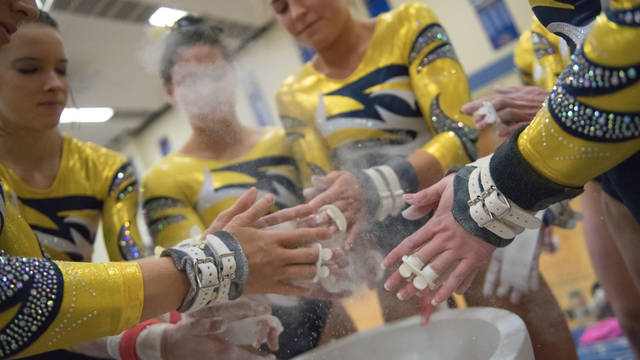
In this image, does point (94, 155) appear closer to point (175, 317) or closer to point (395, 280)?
point (175, 317)

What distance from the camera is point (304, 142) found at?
910mm

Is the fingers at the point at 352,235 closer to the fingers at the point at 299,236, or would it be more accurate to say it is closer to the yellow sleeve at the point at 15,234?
the fingers at the point at 299,236

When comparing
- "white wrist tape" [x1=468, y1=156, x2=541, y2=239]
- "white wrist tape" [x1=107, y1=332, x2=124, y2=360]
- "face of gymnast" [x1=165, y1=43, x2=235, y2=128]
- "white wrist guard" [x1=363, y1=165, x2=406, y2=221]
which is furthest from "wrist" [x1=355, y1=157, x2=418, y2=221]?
"white wrist tape" [x1=107, y1=332, x2=124, y2=360]

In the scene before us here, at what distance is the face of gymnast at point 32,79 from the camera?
666mm

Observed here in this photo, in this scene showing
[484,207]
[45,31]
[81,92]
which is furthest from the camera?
[81,92]

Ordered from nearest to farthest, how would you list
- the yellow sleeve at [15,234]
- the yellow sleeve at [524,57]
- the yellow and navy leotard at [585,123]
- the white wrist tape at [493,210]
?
the yellow and navy leotard at [585,123] → the white wrist tape at [493,210] → the yellow sleeve at [15,234] → the yellow sleeve at [524,57]

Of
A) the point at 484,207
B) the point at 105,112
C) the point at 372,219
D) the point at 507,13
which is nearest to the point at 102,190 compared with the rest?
the point at 105,112

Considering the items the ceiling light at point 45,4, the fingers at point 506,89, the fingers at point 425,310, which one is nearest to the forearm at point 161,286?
the fingers at point 425,310

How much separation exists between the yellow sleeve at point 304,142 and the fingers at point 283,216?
0.13 meters

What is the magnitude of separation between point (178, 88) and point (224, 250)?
39 centimetres

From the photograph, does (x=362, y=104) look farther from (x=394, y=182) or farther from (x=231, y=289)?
(x=231, y=289)

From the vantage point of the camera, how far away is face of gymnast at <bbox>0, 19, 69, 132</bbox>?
0.67 metres

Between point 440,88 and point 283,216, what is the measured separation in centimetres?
34

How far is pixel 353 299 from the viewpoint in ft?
Answer: 2.76
